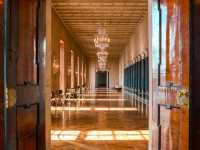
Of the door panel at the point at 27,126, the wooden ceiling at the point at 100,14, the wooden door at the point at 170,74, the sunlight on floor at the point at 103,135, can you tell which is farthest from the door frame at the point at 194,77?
the wooden ceiling at the point at 100,14

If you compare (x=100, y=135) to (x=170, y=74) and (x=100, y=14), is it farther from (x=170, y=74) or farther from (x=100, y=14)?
(x=100, y=14)

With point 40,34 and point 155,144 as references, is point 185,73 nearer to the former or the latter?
point 155,144

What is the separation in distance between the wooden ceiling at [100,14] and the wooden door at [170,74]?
11.4m

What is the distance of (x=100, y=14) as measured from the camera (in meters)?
17.4

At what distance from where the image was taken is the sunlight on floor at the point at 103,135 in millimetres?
7636

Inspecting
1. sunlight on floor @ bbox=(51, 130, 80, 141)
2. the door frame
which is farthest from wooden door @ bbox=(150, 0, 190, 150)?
sunlight on floor @ bbox=(51, 130, 80, 141)

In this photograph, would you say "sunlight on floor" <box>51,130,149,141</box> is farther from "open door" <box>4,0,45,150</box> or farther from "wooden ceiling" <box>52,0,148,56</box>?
"wooden ceiling" <box>52,0,148,56</box>

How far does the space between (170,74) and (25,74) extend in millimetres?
1315

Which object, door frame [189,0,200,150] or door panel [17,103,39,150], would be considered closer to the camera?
door frame [189,0,200,150]

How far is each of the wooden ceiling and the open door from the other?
1130 centimetres

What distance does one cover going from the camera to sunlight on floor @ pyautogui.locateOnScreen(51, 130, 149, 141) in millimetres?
7636

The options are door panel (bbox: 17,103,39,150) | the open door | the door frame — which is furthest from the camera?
door panel (bbox: 17,103,39,150)

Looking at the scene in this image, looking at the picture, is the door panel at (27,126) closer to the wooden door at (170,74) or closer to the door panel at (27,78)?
the door panel at (27,78)

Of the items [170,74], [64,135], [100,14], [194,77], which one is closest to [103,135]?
[64,135]
